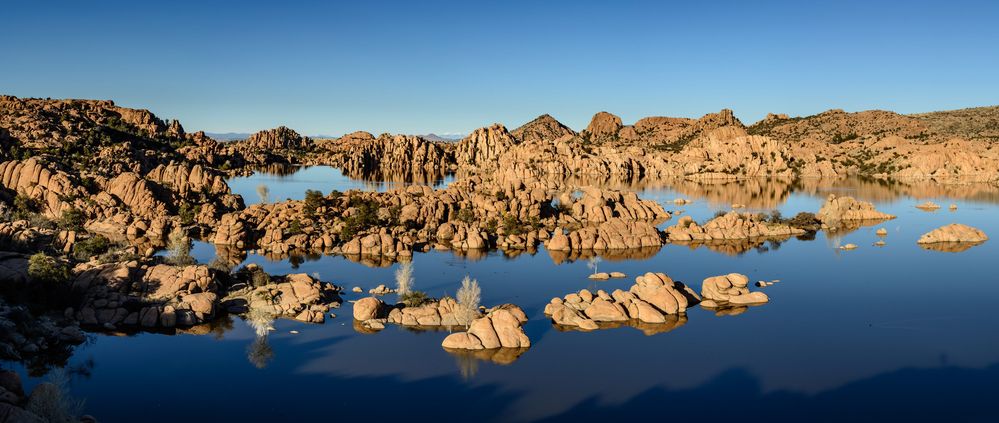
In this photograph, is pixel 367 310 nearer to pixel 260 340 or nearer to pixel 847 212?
pixel 260 340

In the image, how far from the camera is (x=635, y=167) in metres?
176

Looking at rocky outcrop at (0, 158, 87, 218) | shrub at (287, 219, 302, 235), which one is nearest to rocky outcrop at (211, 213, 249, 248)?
shrub at (287, 219, 302, 235)

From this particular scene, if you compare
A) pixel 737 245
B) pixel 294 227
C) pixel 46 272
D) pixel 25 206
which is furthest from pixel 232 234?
pixel 737 245

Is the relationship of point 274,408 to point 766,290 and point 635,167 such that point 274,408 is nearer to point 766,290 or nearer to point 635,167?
point 766,290

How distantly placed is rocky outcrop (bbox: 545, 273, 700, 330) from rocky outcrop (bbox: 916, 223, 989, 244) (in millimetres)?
38785

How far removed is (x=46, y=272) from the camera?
3506cm

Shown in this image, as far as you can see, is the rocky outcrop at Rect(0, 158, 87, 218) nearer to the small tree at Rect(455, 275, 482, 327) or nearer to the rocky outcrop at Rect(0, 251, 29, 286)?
the rocky outcrop at Rect(0, 251, 29, 286)

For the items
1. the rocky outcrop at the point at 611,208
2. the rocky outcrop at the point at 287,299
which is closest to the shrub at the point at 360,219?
the rocky outcrop at the point at 287,299

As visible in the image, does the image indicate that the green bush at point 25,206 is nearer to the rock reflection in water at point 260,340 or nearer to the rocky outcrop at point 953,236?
the rock reflection in water at point 260,340

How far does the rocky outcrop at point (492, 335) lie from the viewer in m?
31.8

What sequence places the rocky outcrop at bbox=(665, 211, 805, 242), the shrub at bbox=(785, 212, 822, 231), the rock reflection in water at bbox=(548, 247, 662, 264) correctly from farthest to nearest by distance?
the shrub at bbox=(785, 212, 822, 231) < the rocky outcrop at bbox=(665, 211, 805, 242) < the rock reflection in water at bbox=(548, 247, 662, 264)

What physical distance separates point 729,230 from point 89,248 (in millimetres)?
56408

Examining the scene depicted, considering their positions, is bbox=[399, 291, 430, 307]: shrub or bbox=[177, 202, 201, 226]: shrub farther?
bbox=[177, 202, 201, 226]: shrub

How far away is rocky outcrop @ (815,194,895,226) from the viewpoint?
257ft
